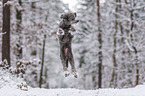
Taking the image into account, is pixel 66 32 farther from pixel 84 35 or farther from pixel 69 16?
pixel 84 35

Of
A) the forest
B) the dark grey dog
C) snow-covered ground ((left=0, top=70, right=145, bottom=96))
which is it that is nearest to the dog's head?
the dark grey dog

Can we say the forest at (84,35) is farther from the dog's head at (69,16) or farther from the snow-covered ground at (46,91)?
the dog's head at (69,16)

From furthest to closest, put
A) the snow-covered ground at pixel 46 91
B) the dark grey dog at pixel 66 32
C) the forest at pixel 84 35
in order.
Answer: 1. the forest at pixel 84 35
2. the snow-covered ground at pixel 46 91
3. the dark grey dog at pixel 66 32

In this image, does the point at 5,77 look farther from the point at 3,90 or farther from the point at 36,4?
the point at 36,4

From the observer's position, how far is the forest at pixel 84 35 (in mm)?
13877

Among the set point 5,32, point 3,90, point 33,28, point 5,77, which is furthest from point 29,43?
point 3,90

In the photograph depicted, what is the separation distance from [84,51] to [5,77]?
21.9 meters

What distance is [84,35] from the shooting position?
939 inches

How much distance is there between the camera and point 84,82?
107 ft

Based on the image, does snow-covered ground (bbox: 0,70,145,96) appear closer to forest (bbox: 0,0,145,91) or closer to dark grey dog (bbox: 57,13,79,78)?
forest (bbox: 0,0,145,91)

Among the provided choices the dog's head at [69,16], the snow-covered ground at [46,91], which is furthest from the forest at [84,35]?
the dog's head at [69,16]

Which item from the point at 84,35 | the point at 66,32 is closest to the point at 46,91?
the point at 66,32

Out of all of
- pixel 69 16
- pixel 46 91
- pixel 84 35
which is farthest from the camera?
pixel 84 35

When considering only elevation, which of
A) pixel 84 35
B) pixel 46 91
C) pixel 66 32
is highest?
pixel 66 32
